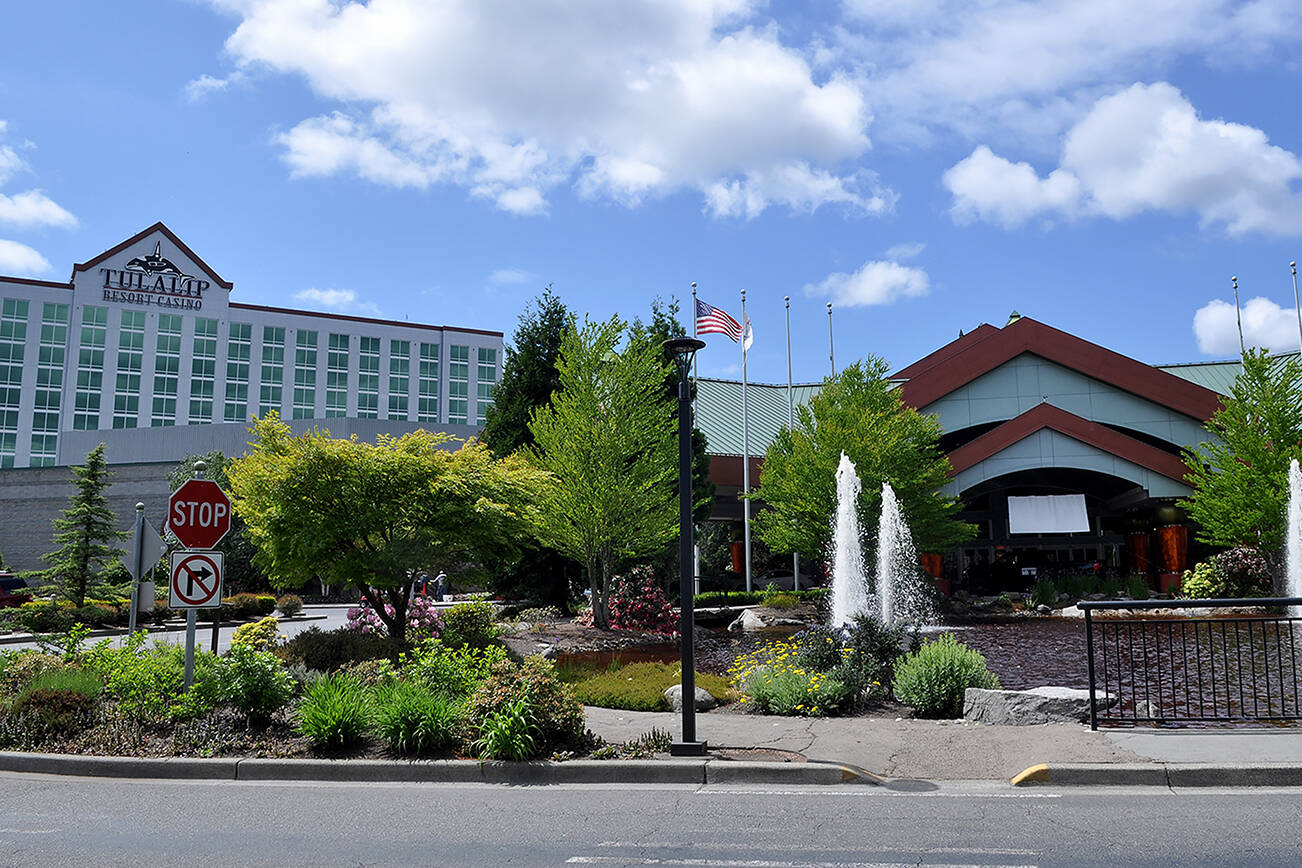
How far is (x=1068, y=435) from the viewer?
128ft

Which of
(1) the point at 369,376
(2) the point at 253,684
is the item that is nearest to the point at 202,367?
(1) the point at 369,376

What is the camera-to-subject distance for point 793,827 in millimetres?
6867

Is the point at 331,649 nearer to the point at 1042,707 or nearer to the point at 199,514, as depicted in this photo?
the point at 199,514

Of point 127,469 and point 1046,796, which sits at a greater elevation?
point 127,469

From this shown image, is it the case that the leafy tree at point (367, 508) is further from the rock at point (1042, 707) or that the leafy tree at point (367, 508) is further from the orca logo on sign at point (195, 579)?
the rock at point (1042, 707)

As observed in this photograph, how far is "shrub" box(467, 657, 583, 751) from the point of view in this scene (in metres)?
9.21

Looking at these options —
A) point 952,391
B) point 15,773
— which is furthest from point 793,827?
point 952,391

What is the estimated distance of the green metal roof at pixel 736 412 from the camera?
48.6 meters

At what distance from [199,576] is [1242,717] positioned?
452 inches

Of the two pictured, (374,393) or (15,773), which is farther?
(374,393)

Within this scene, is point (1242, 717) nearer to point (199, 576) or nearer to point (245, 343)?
point (199, 576)

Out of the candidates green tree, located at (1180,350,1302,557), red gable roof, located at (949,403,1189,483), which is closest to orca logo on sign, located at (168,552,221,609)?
red gable roof, located at (949,403,1189,483)

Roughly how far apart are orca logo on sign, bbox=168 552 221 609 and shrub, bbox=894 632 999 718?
8482 millimetres

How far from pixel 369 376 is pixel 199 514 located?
7875 cm
